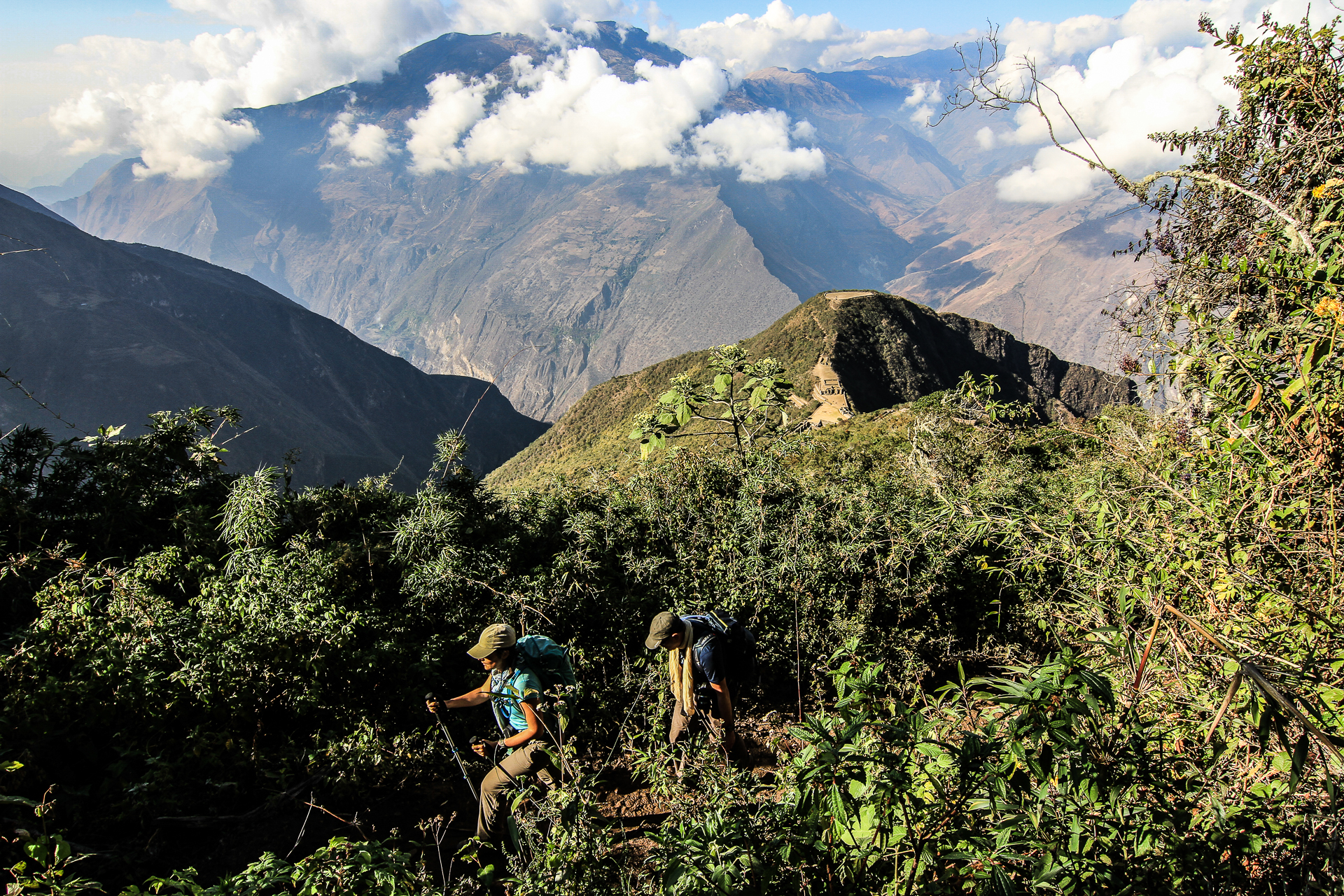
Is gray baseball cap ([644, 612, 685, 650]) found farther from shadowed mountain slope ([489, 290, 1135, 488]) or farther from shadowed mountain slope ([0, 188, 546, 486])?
shadowed mountain slope ([0, 188, 546, 486])

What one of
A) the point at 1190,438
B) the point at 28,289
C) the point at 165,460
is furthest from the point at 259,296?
the point at 1190,438

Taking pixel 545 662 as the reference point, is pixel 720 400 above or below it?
above

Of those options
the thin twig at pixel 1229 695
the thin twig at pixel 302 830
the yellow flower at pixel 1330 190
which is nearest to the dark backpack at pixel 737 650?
the thin twig at pixel 302 830

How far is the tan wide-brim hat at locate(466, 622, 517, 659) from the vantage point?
12.6 ft

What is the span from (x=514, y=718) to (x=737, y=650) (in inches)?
67.0

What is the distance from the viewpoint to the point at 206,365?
7681cm

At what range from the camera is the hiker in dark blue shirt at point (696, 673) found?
4.24m

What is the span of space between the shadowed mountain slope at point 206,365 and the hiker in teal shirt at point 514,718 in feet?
191

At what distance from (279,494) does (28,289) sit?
102376 mm

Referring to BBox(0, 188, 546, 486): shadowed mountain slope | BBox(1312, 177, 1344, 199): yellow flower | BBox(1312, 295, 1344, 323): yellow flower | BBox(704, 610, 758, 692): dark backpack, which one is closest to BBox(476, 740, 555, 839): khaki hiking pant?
BBox(704, 610, 758, 692): dark backpack

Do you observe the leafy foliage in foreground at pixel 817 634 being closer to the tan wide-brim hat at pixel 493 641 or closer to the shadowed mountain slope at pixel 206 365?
the tan wide-brim hat at pixel 493 641

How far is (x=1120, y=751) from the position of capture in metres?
2.04

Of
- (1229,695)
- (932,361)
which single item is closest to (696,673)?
(1229,695)

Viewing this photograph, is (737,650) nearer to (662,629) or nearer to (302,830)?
(662,629)
